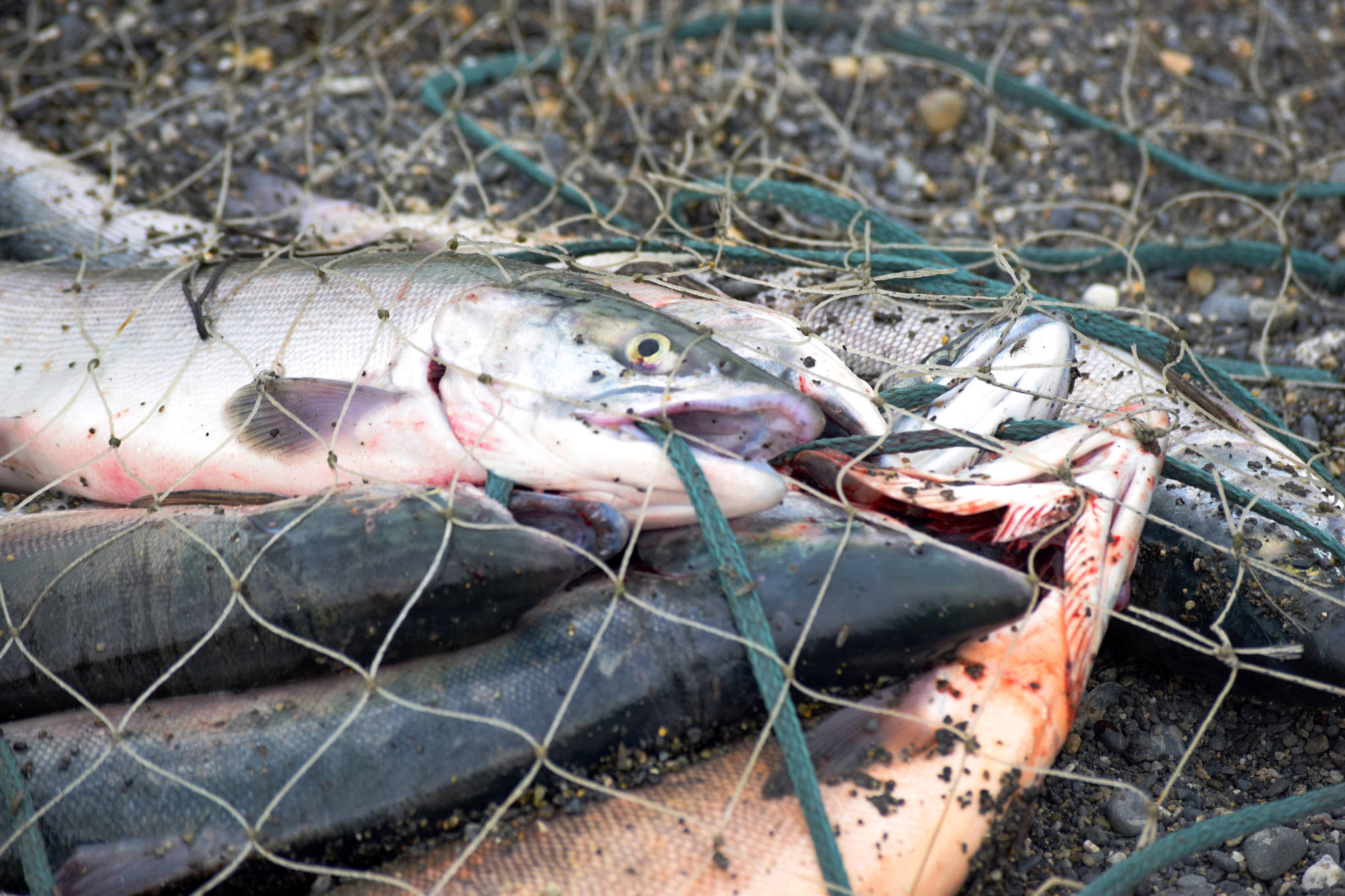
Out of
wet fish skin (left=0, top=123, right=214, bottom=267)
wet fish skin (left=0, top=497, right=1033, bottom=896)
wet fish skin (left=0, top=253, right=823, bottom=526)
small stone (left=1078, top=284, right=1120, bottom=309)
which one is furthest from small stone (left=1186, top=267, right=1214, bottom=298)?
wet fish skin (left=0, top=123, right=214, bottom=267)

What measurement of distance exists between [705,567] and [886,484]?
57 cm

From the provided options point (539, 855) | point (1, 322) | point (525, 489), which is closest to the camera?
point (539, 855)

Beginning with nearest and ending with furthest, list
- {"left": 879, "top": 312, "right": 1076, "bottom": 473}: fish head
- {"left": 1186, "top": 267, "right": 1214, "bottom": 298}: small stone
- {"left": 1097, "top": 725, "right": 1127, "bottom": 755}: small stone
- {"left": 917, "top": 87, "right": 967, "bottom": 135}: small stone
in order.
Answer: {"left": 879, "top": 312, "right": 1076, "bottom": 473}: fish head
{"left": 1097, "top": 725, "right": 1127, "bottom": 755}: small stone
{"left": 1186, "top": 267, "right": 1214, "bottom": 298}: small stone
{"left": 917, "top": 87, "right": 967, "bottom": 135}: small stone

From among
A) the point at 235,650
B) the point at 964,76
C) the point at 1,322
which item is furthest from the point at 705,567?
the point at 964,76

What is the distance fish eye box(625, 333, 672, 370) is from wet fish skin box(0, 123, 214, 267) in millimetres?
2396

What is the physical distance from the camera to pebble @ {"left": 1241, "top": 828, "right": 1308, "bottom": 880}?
2.84 metres

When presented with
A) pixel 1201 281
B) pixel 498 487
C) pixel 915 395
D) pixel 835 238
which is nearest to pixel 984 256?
pixel 835 238

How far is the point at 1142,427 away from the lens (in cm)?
285

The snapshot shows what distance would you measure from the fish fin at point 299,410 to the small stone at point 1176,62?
465 centimetres

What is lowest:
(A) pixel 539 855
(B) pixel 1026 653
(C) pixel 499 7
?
(A) pixel 539 855

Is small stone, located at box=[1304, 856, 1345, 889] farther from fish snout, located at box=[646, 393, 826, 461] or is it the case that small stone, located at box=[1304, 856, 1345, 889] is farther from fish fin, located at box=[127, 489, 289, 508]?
fish fin, located at box=[127, 489, 289, 508]

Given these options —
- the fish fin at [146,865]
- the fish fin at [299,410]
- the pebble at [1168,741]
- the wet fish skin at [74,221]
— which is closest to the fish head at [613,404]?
the fish fin at [299,410]

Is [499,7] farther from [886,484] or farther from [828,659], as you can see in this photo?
[828,659]

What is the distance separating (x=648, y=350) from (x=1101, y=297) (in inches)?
105
